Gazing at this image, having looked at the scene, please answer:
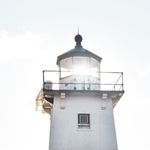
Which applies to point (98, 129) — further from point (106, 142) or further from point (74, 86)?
point (74, 86)

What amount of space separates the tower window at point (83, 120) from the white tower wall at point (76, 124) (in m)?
0.15

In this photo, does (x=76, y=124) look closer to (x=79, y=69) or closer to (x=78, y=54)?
(x=79, y=69)

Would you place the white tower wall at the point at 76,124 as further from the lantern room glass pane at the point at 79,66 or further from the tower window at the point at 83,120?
the lantern room glass pane at the point at 79,66

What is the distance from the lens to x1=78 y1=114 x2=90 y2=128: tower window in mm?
18688

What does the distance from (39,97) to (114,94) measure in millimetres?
3477

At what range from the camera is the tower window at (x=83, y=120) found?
18.7m

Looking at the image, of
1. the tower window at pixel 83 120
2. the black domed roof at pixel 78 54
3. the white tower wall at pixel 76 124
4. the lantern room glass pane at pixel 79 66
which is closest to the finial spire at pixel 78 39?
the black domed roof at pixel 78 54

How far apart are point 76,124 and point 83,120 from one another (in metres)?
0.38

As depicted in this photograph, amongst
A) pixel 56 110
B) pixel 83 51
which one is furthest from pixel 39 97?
pixel 83 51

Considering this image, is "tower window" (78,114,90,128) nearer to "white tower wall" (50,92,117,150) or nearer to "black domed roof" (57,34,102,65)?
"white tower wall" (50,92,117,150)

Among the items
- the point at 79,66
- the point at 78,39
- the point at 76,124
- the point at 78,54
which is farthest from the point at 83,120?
the point at 78,39

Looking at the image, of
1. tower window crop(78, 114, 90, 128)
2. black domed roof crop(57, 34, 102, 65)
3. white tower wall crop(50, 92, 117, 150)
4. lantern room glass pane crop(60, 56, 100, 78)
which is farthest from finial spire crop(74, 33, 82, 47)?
tower window crop(78, 114, 90, 128)

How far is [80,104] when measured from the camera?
62.3ft

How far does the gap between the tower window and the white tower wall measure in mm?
146
